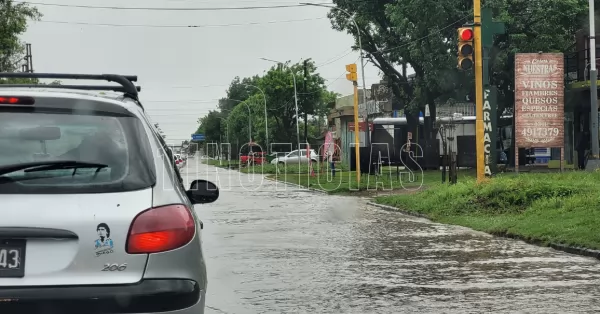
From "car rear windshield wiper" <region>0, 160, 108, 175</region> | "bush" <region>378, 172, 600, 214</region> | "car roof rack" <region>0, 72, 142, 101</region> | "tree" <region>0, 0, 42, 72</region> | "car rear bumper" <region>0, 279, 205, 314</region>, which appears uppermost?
"tree" <region>0, 0, 42, 72</region>

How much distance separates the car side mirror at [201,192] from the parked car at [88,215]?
4.72 ft

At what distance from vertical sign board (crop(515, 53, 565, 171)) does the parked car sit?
19.7m

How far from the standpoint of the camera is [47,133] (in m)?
3.86

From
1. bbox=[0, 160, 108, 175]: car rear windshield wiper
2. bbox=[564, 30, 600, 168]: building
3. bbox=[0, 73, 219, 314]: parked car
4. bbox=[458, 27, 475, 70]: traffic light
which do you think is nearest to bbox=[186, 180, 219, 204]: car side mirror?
bbox=[0, 73, 219, 314]: parked car

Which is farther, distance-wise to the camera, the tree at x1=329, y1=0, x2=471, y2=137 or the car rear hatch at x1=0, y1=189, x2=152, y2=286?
the tree at x1=329, y1=0, x2=471, y2=137

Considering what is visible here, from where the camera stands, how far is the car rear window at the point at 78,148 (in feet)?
12.0

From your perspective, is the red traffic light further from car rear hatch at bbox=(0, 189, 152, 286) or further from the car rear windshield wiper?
car rear hatch at bbox=(0, 189, 152, 286)

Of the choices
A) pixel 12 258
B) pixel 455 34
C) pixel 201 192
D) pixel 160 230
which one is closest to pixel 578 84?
pixel 455 34

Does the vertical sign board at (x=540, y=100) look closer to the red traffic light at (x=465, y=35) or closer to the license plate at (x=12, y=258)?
the red traffic light at (x=465, y=35)

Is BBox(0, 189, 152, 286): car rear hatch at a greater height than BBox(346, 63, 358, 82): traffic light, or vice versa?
BBox(346, 63, 358, 82): traffic light

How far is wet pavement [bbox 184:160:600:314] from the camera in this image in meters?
7.16

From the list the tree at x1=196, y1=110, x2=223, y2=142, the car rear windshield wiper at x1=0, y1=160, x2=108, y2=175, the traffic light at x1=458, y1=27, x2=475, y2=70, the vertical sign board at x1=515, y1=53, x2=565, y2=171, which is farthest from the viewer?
the tree at x1=196, y1=110, x2=223, y2=142

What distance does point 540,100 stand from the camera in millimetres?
22312

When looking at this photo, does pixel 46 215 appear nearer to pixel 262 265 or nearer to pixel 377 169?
pixel 262 265
